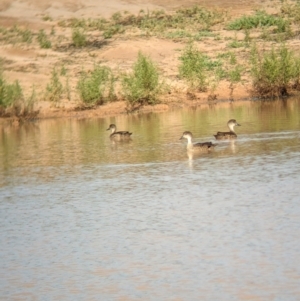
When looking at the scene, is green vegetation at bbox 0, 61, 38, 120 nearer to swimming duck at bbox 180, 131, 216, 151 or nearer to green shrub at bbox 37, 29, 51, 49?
green shrub at bbox 37, 29, 51, 49

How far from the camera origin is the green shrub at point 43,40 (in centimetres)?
4106

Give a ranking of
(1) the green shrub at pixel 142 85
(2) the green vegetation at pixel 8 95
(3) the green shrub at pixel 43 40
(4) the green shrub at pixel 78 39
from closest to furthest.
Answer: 1. (2) the green vegetation at pixel 8 95
2. (1) the green shrub at pixel 142 85
3. (3) the green shrub at pixel 43 40
4. (4) the green shrub at pixel 78 39

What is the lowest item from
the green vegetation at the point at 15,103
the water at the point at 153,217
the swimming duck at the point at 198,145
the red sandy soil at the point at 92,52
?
the water at the point at 153,217

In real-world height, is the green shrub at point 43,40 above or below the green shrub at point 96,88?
above

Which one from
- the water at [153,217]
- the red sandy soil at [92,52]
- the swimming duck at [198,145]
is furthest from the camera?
the red sandy soil at [92,52]

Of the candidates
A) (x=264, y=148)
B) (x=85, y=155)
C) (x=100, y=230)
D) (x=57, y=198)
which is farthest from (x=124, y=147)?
(x=100, y=230)

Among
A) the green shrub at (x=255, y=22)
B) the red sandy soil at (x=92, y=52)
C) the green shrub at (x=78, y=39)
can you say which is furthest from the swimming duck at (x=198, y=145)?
the green shrub at (x=255, y=22)

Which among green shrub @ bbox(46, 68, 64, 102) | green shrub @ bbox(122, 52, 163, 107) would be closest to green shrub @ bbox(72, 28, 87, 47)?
green shrub @ bbox(46, 68, 64, 102)

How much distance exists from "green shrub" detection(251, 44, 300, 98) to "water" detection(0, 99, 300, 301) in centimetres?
687

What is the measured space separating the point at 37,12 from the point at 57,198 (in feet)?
105

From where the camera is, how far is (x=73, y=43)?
42.2 meters

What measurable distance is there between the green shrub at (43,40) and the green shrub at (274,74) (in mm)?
10150

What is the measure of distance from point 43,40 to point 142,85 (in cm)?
1049

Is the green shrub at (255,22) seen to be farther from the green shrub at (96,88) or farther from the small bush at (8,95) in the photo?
the small bush at (8,95)
